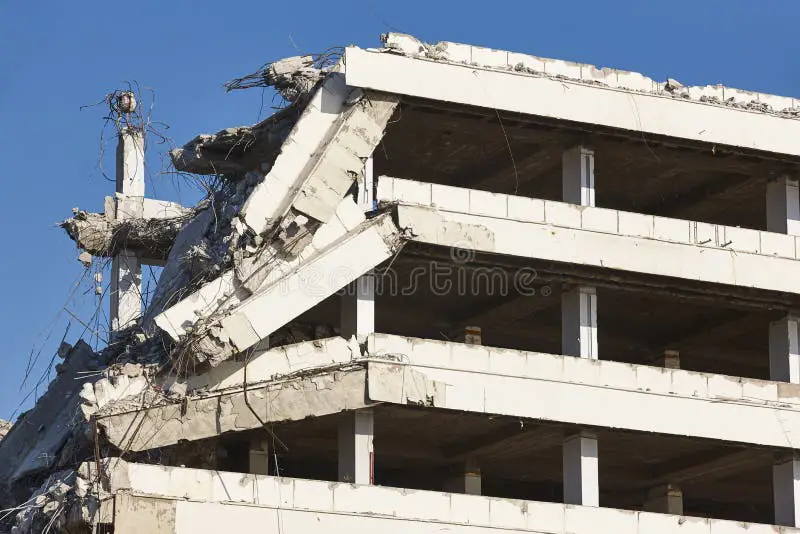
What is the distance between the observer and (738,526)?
23719 mm

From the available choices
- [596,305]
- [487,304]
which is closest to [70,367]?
[487,304]

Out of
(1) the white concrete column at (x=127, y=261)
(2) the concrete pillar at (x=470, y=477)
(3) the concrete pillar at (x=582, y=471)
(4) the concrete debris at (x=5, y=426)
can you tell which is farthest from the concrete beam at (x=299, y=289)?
(4) the concrete debris at (x=5, y=426)

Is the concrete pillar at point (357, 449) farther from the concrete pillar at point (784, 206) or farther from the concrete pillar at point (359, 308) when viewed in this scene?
the concrete pillar at point (784, 206)

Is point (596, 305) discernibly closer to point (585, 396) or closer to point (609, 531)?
point (585, 396)

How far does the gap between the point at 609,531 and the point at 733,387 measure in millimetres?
3293

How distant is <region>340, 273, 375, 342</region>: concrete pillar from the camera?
22953 mm

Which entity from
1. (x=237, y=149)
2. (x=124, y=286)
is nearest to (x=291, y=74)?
(x=237, y=149)

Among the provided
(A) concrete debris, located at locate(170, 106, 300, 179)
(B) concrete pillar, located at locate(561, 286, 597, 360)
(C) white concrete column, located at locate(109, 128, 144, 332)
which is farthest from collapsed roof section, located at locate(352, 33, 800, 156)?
(C) white concrete column, located at locate(109, 128, 144, 332)

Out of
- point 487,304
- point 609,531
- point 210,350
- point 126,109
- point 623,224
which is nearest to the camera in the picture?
point 210,350

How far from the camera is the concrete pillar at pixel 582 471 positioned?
23484mm

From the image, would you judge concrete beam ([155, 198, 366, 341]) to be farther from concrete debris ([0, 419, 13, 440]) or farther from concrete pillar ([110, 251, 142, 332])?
concrete debris ([0, 419, 13, 440])

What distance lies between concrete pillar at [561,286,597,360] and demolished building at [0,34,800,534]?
4 cm

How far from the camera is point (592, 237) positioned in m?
24.1

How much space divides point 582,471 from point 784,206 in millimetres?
5799
